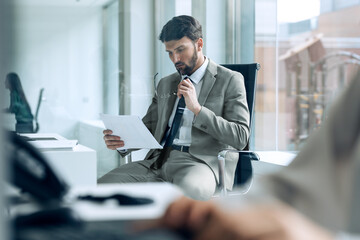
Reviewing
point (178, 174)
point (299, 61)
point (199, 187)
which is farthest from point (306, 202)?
point (299, 61)

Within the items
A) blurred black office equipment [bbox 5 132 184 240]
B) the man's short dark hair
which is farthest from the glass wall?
blurred black office equipment [bbox 5 132 184 240]

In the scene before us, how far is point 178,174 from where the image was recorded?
72.4 inches

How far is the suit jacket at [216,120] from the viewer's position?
70.5 inches

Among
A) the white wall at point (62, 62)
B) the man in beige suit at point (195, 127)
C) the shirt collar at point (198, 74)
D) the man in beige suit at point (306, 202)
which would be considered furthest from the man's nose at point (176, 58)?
the man in beige suit at point (306, 202)

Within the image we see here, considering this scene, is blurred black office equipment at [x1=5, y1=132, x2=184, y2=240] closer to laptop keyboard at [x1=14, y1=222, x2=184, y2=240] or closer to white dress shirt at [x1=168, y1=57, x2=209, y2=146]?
laptop keyboard at [x1=14, y1=222, x2=184, y2=240]

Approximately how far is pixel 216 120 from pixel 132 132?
28 centimetres

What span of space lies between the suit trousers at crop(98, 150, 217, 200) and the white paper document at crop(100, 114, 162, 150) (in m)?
0.09

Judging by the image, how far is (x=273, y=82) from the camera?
Result: 311 cm

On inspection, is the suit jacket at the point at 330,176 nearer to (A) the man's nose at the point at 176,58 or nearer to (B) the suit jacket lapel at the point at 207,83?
(B) the suit jacket lapel at the point at 207,83

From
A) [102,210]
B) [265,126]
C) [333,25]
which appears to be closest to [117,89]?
[265,126]

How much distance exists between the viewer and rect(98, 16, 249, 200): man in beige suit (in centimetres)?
179

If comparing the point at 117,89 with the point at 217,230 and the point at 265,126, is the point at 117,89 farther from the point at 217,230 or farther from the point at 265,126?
the point at 217,230

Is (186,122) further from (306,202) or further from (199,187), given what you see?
(306,202)

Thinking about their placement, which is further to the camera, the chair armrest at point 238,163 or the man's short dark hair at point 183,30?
the man's short dark hair at point 183,30
